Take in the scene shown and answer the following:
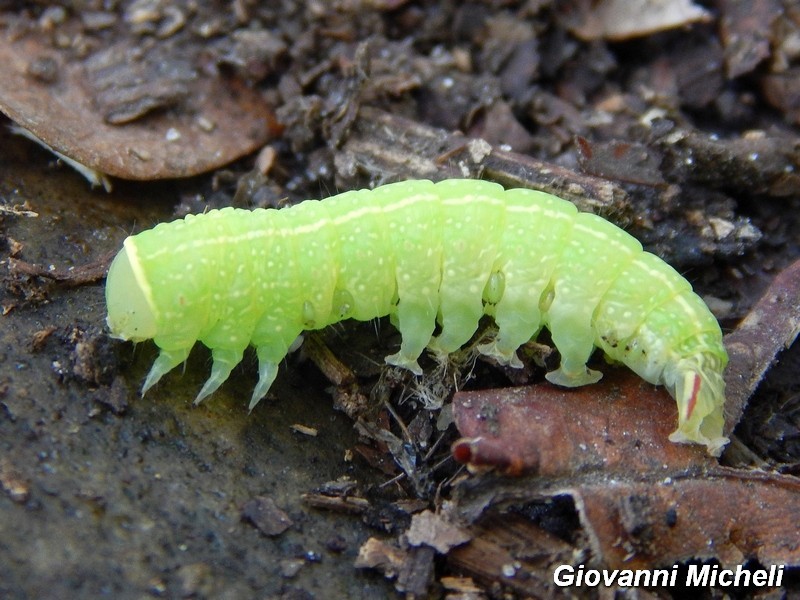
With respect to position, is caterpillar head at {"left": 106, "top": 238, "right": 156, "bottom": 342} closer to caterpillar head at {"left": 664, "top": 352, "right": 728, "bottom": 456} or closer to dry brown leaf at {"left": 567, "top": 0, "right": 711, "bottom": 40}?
caterpillar head at {"left": 664, "top": 352, "right": 728, "bottom": 456}

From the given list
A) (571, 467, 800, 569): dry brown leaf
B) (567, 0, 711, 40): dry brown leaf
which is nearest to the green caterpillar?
(571, 467, 800, 569): dry brown leaf

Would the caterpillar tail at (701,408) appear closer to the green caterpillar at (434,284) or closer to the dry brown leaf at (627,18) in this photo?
the green caterpillar at (434,284)

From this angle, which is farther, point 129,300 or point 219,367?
point 219,367

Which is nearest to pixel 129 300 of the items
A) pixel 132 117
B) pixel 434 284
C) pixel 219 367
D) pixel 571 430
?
pixel 219 367

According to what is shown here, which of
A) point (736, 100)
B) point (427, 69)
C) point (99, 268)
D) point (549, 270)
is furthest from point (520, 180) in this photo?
point (99, 268)

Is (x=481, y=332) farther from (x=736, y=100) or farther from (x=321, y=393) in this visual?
(x=736, y=100)

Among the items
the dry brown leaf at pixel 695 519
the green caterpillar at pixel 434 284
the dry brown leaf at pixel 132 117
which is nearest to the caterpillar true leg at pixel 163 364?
the green caterpillar at pixel 434 284

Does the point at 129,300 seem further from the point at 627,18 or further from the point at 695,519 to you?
the point at 627,18
